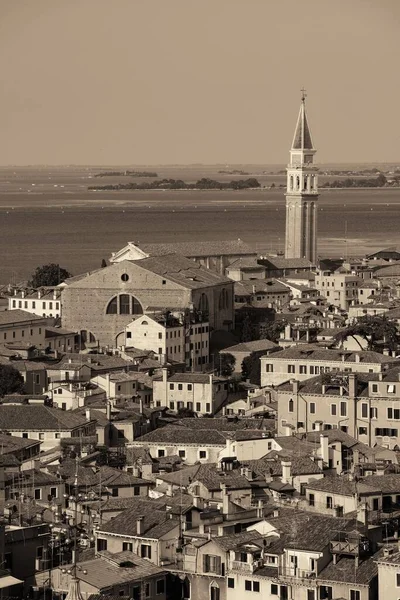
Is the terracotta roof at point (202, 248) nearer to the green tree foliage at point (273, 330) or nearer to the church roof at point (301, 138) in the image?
Answer: the green tree foliage at point (273, 330)

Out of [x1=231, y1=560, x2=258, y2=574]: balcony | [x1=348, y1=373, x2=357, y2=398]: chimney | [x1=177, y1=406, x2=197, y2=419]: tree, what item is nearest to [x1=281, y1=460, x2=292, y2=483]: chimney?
[x1=231, y1=560, x2=258, y2=574]: balcony

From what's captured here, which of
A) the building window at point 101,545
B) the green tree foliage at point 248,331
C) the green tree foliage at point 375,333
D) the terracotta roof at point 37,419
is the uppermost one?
the building window at point 101,545

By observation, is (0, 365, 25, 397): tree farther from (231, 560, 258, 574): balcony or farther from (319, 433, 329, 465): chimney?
(231, 560, 258, 574): balcony

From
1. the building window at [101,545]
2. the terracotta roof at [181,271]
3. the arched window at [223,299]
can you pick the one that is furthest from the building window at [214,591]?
the arched window at [223,299]

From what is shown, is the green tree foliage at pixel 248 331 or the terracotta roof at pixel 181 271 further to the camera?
the terracotta roof at pixel 181 271

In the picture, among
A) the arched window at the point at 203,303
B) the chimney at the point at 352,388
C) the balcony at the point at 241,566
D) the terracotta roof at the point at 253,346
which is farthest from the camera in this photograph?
the arched window at the point at 203,303

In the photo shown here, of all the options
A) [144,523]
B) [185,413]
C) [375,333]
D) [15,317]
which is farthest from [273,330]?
[144,523]
